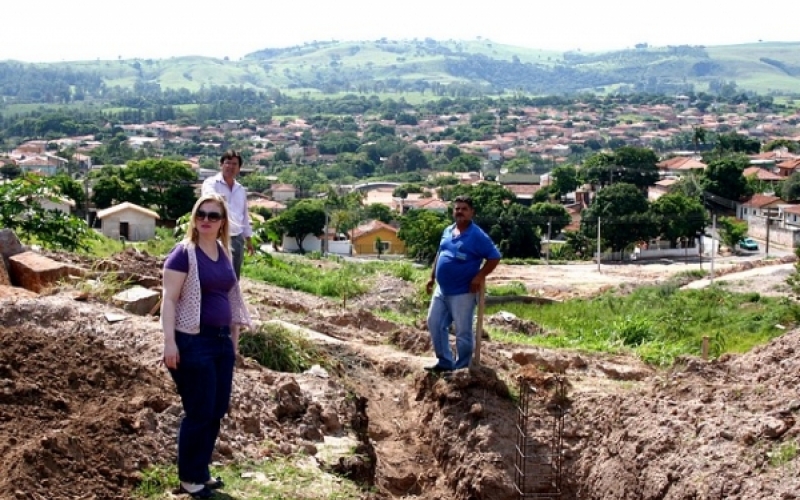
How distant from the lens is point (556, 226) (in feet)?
163

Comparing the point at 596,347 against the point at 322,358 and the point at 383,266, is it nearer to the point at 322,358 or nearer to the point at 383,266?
the point at 322,358

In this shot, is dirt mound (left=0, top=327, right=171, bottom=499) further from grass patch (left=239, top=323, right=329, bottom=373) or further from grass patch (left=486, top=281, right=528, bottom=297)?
grass patch (left=486, top=281, right=528, bottom=297)

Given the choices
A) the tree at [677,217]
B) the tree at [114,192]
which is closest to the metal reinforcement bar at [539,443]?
the tree at [677,217]

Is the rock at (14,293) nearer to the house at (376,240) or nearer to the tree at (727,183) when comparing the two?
the house at (376,240)

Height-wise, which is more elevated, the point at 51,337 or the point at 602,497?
the point at 51,337

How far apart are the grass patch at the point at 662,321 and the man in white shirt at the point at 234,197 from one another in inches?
161

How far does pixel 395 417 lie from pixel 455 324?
2.79ft

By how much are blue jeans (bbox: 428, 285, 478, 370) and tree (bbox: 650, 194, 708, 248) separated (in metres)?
34.9

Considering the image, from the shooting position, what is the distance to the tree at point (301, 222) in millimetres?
46031

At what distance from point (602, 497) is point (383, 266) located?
59.9 feet

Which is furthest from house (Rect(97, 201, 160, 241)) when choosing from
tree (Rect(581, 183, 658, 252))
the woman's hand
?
the woman's hand

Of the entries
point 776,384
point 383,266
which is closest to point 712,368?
point 776,384

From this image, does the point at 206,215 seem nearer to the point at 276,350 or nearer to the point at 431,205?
the point at 276,350

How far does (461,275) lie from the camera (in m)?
8.24
